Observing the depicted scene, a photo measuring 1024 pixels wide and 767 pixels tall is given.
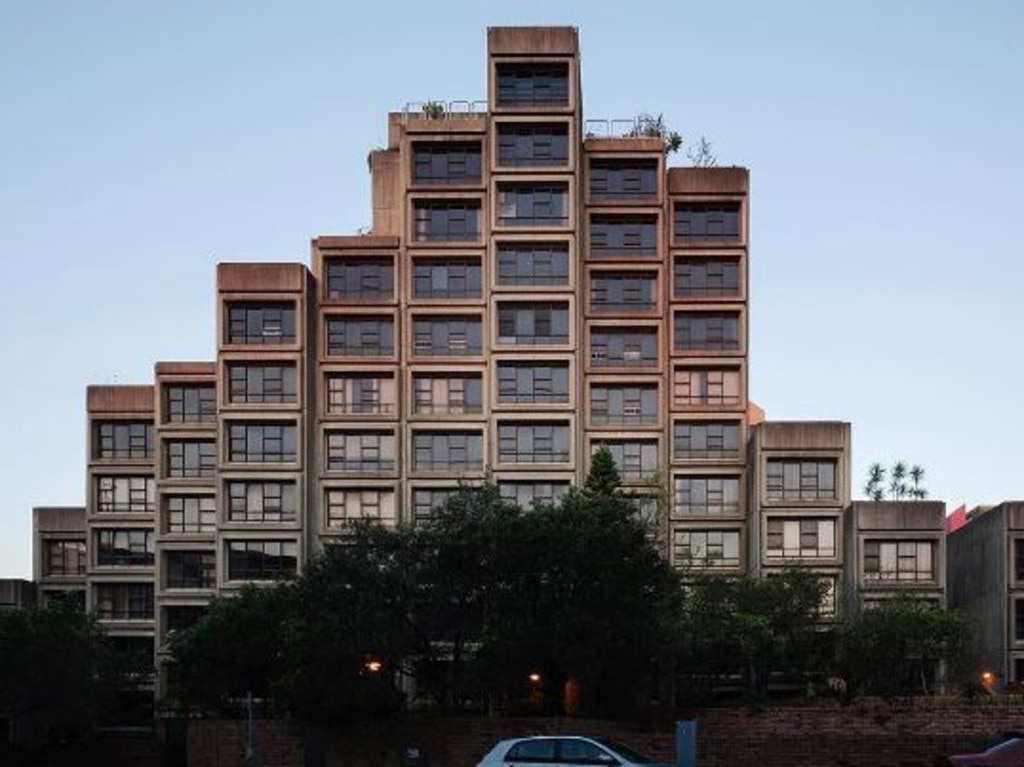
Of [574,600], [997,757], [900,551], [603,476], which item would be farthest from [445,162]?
[997,757]

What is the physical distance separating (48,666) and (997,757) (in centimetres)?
4024

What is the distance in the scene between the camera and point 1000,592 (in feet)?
271

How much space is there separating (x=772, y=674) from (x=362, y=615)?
1186 inches

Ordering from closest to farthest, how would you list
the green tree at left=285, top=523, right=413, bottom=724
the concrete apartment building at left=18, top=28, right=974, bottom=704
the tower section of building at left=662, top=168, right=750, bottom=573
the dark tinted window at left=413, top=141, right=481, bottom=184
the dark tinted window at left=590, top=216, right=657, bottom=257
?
the green tree at left=285, top=523, right=413, bottom=724 → the concrete apartment building at left=18, top=28, right=974, bottom=704 → the dark tinted window at left=413, top=141, right=481, bottom=184 → the tower section of building at left=662, top=168, right=750, bottom=573 → the dark tinted window at left=590, top=216, right=657, bottom=257

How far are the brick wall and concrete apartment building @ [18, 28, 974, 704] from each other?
3638 centimetres

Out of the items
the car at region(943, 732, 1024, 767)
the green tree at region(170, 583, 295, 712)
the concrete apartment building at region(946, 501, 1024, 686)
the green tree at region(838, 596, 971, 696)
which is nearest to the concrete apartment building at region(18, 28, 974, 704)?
the concrete apartment building at region(946, 501, 1024, 686)

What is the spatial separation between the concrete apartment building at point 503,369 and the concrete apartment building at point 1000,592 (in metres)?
6.98

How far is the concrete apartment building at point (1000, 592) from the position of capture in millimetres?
81688

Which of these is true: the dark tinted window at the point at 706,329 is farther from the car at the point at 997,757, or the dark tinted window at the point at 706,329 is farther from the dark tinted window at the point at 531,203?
the car at the point at 997,757

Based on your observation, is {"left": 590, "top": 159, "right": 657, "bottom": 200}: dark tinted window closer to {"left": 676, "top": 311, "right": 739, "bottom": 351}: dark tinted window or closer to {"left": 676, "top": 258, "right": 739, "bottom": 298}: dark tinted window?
{"left": 676, "top": 258, "right": 739, "bottom": 298}: dark tinted window

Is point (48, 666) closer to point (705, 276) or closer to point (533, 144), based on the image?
point (533, 144)

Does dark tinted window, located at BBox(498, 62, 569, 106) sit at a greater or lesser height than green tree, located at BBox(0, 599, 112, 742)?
greater

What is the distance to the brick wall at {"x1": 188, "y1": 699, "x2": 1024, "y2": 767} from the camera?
49500mm

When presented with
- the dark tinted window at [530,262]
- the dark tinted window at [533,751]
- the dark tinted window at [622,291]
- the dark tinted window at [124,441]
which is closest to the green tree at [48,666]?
the dark tinted window at [124,441]
